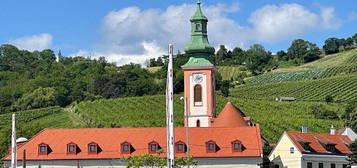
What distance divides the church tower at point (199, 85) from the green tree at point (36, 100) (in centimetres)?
7778

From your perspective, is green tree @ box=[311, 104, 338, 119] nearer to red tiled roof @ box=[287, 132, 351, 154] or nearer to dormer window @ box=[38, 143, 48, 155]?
red tiled roof @ box=[287, 132, 351, 154]

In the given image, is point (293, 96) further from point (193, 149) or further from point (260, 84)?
point (193, 149)

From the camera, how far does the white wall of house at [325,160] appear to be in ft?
252

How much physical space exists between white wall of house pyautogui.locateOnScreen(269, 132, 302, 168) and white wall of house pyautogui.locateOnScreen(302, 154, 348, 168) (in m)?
0.79

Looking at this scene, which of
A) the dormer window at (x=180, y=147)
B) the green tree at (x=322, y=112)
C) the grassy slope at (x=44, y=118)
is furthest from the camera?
the grassy slope at (x=44, y=118)

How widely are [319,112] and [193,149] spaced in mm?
54576

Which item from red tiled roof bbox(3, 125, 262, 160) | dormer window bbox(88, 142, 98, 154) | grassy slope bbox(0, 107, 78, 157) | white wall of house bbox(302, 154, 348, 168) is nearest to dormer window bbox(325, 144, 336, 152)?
white wall of house bbox(302, 154, 348, 168)

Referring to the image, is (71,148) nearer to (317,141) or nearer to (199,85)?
(199,85)

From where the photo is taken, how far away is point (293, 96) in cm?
15625

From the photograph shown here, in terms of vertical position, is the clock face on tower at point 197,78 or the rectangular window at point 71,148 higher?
the clock face on tower at point 197,78

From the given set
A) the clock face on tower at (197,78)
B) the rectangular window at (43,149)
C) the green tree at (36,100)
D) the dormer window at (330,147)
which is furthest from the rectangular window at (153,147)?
the green tree at (36,100)

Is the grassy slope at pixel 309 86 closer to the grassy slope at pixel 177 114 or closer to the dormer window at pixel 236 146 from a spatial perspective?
the grassy slope at pixel 177 114

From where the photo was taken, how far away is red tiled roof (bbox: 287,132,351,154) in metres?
78.2

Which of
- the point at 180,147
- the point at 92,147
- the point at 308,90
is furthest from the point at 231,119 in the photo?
the point at 308,90
